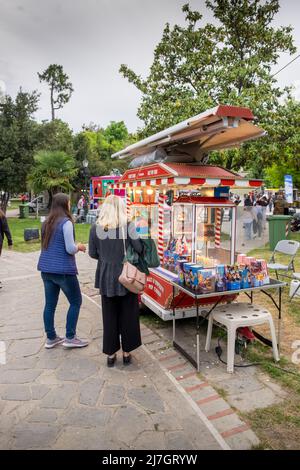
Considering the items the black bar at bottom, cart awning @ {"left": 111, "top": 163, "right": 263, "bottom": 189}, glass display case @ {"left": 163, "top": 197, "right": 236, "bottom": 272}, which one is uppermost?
cart awning @ {"left": 111, "top": 163, "right": 263, "bottom": 189}

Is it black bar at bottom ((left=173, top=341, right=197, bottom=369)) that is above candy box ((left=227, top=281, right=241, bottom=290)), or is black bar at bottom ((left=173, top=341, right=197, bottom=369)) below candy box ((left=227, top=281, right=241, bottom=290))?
below

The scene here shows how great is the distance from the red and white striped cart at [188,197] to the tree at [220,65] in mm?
6447

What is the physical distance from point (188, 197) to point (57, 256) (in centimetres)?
204

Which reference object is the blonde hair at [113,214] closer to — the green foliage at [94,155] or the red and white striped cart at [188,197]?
the red and white striped cart at [188,197]

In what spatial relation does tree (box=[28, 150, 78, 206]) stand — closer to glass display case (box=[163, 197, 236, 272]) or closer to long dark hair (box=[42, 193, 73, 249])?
glass display case (box=[163, 197, 236, 272])

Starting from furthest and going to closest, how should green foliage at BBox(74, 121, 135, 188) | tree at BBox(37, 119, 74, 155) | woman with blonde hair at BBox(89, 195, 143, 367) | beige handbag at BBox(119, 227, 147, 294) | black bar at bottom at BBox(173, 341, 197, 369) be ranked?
green foliage at BBox(74, 121, 135, 188)
tree at BBox(37, 119, 74, 155)
black bar at bottom at BBox(173, 341, 197, 369)
woman with blonde hair at BBox(89, 195, 143, 367)
beige handbag at BBox(119, 227, 147, 294)

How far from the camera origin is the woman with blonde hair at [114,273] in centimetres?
337

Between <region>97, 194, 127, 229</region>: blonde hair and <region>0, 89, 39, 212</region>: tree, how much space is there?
58.7 feet

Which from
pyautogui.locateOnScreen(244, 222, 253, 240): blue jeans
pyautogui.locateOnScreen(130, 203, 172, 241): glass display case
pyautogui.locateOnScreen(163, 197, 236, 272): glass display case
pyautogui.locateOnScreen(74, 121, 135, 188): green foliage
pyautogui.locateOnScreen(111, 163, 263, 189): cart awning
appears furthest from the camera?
pyautogui.locateOnScreen(74, 121, 135, 188): green foliage

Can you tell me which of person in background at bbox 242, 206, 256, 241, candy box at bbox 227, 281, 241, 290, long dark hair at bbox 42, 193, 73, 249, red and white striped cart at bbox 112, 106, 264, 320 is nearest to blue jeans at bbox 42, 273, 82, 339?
long dark hair at bbox 42, 193, 73, 249

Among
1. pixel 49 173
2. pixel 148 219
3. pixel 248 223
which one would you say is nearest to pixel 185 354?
pixel 148 219

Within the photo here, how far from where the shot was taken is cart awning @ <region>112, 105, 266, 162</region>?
11.7 ft

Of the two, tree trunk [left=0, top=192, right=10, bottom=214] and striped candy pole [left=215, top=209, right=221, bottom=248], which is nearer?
striped candy pole [left=215, top=209, right=221, bottom=248]
